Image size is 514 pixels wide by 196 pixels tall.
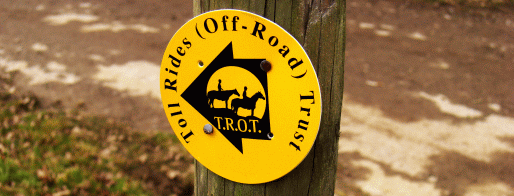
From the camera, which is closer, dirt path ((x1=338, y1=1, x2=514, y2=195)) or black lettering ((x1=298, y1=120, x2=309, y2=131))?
black lettering ((x1=298, y1=120, x2=309, y2=131))

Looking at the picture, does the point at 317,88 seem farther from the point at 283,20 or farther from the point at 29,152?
the point at 29,152

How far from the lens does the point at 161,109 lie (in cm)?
481

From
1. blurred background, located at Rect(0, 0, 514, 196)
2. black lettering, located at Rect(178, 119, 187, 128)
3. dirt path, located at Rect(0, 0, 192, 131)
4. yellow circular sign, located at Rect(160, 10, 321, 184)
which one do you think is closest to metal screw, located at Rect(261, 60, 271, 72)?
yellow circular sign, located at Rect(160, 10, 321, 184)

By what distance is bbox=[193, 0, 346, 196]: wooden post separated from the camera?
3.73ft

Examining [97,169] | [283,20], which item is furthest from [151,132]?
[283,20]

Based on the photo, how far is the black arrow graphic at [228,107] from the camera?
117 centimetres

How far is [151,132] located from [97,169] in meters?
0.99

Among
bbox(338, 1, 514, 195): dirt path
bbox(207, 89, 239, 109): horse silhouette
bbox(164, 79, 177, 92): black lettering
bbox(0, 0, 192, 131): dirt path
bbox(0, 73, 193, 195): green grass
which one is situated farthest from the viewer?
bbox(0, 0, 192, 131): dirt path

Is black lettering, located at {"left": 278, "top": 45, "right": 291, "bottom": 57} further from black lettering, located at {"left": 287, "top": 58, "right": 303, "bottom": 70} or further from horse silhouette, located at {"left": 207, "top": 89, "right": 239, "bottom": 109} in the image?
horse silhouette, located at {"left": 207, "top": 89, "right": 239, "bottom": 109}

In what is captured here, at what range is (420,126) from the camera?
182 inches

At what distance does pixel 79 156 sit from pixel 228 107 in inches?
106

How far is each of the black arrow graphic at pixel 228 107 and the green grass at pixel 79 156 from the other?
2022 mm

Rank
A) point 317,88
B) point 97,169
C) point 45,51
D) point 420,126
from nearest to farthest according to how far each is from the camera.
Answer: point 317,88 → point 97,169 → point 420,126 → point 45,51

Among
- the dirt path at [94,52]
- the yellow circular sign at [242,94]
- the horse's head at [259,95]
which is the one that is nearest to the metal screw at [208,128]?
the yellow circular sign at [242,94]
